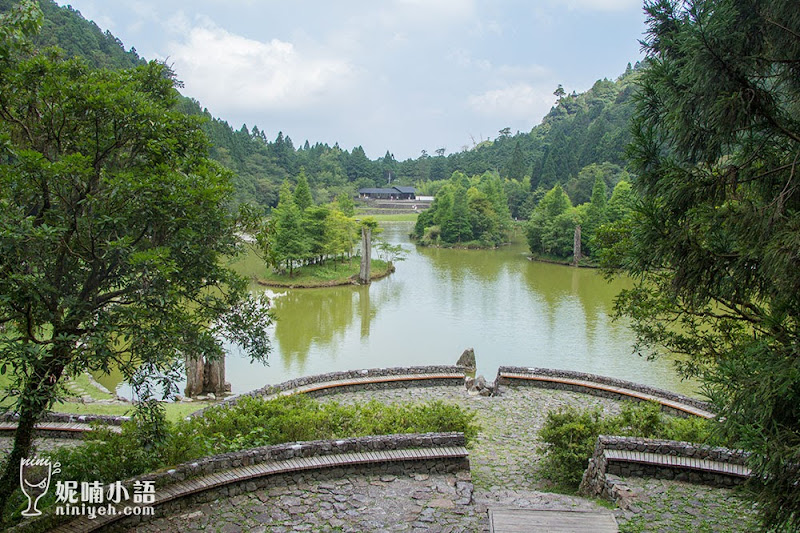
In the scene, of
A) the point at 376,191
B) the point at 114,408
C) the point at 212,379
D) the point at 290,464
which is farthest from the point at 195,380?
the point at 376,191

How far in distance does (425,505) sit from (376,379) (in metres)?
5.28

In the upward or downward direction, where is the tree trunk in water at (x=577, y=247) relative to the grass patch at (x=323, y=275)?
upward

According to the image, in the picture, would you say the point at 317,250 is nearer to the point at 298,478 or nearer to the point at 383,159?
the point at 298,478

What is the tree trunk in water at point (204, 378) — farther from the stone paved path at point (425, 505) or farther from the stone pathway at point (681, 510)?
the stone pathway at point (681, 510)

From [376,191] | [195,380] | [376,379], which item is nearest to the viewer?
[376,379]

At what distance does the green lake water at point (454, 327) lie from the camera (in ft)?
51.2

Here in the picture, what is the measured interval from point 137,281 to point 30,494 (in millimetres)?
2340

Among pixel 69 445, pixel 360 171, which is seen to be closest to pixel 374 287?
pixel 69 445

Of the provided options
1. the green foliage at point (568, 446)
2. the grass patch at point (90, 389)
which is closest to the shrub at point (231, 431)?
the green foliage at point (568, 446)

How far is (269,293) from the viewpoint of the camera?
2638 centimetres

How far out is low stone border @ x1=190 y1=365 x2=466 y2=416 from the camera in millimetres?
10625

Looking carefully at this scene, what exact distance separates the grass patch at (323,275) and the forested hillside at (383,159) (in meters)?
5.42

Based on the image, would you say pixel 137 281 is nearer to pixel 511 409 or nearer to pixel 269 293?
pixel 511 409

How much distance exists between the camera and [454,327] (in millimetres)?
20156
